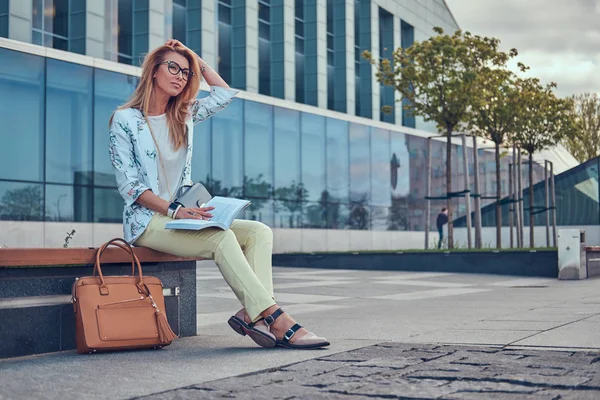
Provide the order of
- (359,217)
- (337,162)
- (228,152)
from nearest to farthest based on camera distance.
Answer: (228,152) → (337,162) → (359,217)

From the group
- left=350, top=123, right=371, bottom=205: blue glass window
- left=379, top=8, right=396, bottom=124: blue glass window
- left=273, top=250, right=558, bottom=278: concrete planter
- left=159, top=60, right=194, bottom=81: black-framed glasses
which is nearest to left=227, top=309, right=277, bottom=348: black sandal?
left=159, top=60, right=194, bottom=81: black-framed glasses

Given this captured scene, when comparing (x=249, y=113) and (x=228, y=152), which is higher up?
(x=249, y=113)

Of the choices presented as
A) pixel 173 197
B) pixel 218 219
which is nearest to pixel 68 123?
pixel 173 197

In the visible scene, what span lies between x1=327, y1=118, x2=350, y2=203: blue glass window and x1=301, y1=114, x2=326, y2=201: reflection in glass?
40cm

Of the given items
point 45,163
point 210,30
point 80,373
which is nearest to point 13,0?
point 45,163

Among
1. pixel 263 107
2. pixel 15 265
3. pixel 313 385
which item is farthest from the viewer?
pixel 263 107

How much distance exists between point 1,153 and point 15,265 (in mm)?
16067

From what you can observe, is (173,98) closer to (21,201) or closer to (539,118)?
(21,201)

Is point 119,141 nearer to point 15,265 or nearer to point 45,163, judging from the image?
point 15,265

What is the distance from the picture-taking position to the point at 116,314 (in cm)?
462

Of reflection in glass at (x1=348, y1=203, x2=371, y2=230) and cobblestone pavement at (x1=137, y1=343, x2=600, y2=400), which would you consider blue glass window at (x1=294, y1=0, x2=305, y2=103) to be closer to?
reflection in glass at (x1=348, y1=203, x2=371, y2=230)

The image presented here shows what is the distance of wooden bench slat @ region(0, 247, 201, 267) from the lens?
462 cm

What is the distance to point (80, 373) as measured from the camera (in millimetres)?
3996

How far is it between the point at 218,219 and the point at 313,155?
26.0 metres
